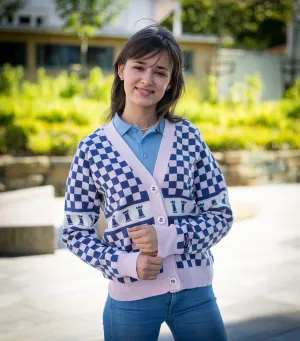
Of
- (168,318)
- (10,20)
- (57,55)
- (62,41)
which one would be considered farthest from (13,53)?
(168,318)

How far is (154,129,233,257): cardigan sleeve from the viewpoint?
2051mm

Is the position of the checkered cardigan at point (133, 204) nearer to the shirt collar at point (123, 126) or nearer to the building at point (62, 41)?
the shirt collar at point (123, 126)

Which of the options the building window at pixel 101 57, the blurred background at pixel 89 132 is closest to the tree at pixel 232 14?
the blurred background at pixel 89 132

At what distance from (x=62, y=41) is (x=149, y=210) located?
2376 cm

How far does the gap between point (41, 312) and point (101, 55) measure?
881 inches

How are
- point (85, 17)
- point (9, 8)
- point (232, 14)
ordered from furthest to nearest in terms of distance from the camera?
point (232, 14) → point (9, 8) → point (85, 17)

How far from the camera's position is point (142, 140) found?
7.28 ft

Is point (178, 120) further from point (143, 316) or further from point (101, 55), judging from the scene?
point (101, 55)

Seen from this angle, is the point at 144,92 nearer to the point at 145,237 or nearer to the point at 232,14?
the point at 145,237

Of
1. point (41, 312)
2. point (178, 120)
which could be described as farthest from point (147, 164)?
point (41, 312)

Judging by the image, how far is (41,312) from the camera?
4.34 meters

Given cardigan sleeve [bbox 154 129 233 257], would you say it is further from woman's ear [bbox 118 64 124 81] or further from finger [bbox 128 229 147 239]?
woman's ear [bbox 118 64 124 81]

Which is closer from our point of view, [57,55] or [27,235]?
[27,235]

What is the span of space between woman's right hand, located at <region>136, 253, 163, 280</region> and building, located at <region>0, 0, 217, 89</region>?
22716mm
